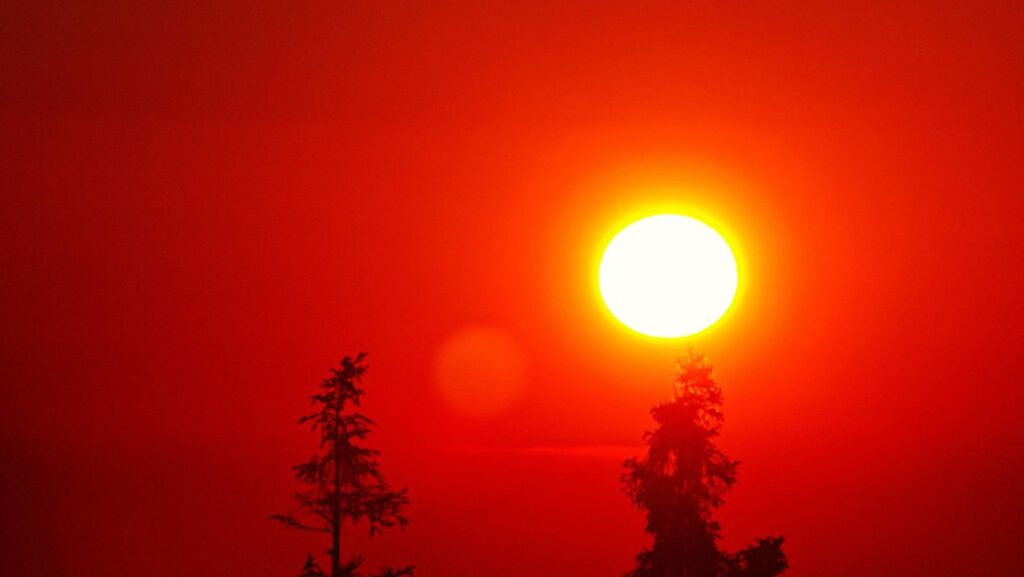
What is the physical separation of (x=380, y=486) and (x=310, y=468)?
166cm

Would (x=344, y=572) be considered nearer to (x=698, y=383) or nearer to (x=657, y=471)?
(x=657, y=471)

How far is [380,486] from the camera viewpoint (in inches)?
765

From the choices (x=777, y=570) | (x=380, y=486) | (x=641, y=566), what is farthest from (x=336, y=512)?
(x=777, y=570)

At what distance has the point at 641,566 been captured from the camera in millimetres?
19969

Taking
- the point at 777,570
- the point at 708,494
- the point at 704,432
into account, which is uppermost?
the point at 704,432

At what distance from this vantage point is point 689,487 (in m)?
19.5

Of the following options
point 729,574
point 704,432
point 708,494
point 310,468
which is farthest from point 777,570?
point 310,468

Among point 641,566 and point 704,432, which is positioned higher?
point 704,432

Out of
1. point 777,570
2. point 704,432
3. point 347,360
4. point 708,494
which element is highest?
point 347,360

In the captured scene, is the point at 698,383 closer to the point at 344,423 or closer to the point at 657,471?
the point at 657,471

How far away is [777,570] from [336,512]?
10456 mm

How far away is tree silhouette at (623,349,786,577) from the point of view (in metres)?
19.3

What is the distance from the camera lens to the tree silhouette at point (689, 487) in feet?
63.3

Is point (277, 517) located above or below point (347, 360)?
below
